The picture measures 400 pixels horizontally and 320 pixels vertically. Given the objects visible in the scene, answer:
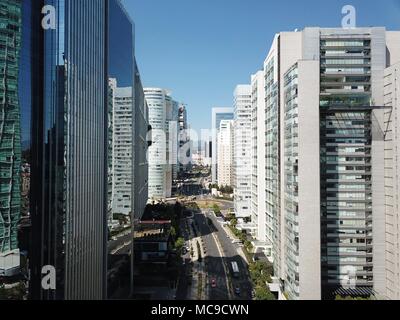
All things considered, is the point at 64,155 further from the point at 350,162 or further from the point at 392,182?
the point at 392,182

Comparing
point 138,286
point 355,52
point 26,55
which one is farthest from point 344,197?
point 26,55

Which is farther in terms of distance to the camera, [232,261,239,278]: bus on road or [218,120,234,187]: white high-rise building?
[218,120,234,187]: white high-rise building

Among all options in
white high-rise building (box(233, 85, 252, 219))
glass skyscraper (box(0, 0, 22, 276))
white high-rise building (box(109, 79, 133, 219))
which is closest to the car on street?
white high-rise building (box(109, 79, 133, 219))

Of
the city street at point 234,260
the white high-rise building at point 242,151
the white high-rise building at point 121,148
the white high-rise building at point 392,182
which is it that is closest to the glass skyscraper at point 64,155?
the white high-rise building at point 121,148

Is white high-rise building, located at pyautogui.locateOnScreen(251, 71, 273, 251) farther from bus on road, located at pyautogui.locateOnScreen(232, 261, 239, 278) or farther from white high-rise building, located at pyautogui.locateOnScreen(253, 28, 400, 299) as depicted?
white high-rise building, located at pyautogui.locateOnScreen(253, 28, 400, 299)

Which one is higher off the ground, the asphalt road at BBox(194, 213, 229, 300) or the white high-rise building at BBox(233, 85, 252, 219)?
the white high-rise building at BBox(233, 85, 252, 219)

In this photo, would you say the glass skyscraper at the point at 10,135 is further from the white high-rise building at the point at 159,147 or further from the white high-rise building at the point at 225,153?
the white high-rise building at the point at 225,153

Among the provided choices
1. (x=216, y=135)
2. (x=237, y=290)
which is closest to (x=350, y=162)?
(x=237, y=290)
